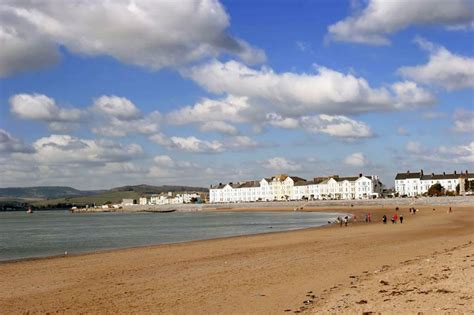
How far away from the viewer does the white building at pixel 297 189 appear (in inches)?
6127

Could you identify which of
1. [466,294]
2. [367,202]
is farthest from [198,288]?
[367,202]

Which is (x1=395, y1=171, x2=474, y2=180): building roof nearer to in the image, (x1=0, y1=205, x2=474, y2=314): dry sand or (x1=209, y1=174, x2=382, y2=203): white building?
(x1=209, y1=174, x2=382, y2=203): white building

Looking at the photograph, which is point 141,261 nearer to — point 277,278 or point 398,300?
point 277,278

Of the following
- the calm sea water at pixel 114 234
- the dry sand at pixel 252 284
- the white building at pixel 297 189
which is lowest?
the calm sea water at pixel 114 234

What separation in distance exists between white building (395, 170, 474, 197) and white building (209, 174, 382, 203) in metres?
7.20

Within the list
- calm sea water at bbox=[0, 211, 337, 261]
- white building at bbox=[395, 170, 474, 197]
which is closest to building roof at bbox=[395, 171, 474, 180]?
white building at bbox=[395, 170, 474, 197]

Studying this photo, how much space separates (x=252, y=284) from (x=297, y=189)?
6338 inches

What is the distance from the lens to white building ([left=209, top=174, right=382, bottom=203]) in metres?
156

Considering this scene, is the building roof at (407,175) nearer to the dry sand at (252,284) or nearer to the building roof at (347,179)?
the building roof at (347,179)

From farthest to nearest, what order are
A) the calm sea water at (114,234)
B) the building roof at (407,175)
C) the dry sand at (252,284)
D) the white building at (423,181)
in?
the building roof at (407,175)
the white building at (423,181)
the calm sea water at (114,234)
the dry sand at (252,284)

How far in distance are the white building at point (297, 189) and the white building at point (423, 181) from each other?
283 inches

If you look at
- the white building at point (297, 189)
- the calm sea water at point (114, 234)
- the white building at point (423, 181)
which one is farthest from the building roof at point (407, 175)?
the calm sea water at point (114, 234)

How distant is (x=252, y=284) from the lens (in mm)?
14656

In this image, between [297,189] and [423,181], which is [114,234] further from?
[297,189]
